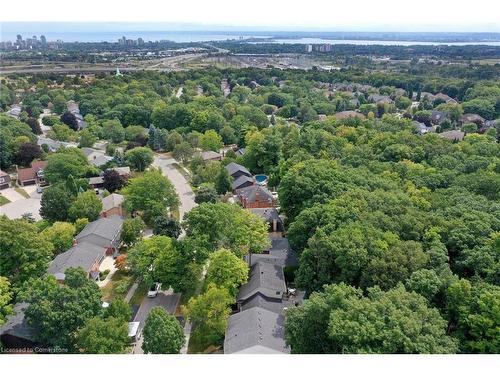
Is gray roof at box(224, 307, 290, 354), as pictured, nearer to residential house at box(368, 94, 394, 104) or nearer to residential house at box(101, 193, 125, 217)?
residential house at box(101, 193, 125, 217)

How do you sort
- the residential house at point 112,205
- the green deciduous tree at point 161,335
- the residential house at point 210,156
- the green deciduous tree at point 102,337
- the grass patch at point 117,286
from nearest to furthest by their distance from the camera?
the green deciduous tree at point 102,337
the green deciduous tree at point 161,335
the grass patch at point 117,286
the residential house at point 112,205
the residential house at point 210,156

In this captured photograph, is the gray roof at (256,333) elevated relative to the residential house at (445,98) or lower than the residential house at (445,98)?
elevated

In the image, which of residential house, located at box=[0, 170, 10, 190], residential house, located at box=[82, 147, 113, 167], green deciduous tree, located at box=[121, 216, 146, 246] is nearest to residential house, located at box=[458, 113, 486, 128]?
residential house, located at box=[82, 147, 113, 167]

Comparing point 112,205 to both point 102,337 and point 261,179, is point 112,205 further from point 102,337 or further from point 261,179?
point 102,337

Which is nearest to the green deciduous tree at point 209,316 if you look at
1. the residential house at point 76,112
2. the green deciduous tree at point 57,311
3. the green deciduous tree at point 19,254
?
the green deciduous tree at point 57,311

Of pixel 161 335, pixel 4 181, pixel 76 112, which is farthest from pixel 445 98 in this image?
pixel 161 335

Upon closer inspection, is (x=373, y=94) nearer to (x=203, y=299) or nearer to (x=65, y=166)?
(x=65, y=166)

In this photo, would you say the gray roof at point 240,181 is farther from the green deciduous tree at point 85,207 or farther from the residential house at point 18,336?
the residential house at point 18,336

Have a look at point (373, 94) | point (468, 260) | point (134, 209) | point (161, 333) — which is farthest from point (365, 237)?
point (373, 94)
